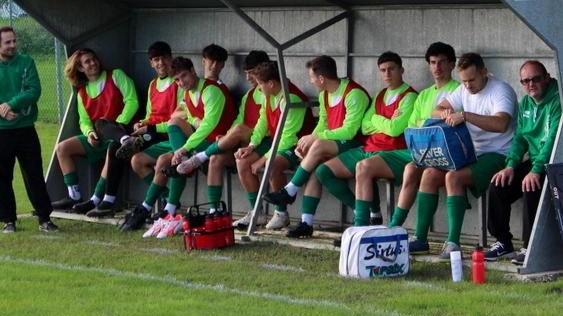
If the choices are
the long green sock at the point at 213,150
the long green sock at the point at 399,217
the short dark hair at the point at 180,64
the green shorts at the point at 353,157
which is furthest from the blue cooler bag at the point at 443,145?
the short dark hair at the point at 180,64

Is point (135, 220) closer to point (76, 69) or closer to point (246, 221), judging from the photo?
point (246, 221)

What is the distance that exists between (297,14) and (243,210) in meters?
1.82

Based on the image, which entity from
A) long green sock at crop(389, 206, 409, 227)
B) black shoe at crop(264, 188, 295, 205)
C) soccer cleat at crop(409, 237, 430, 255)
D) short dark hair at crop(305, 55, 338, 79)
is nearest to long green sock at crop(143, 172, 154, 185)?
black shoe at crop(264, 188, 295, 205)

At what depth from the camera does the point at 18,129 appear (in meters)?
11.5

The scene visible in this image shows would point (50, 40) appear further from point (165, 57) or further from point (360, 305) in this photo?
point (360, 305)

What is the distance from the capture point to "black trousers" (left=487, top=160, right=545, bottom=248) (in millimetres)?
9273

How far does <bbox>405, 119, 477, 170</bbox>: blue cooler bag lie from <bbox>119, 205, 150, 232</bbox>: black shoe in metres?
2.95

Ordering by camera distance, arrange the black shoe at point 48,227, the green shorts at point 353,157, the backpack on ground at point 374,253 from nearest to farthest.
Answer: the backpack on ground at point 374,253, the green shorts at point 353,157, the black shoe at point 48,227

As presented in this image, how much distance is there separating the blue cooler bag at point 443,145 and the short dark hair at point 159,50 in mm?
3427

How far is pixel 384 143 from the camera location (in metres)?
10.6

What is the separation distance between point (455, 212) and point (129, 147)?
11.9 feet

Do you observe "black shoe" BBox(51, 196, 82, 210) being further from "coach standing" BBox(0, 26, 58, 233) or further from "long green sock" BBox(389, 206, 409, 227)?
"long green sock" BBox(389, 206, 409, 227)

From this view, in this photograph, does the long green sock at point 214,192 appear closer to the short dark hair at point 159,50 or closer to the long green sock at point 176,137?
the long green sock at point 176,137

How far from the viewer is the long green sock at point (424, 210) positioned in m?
9.73
